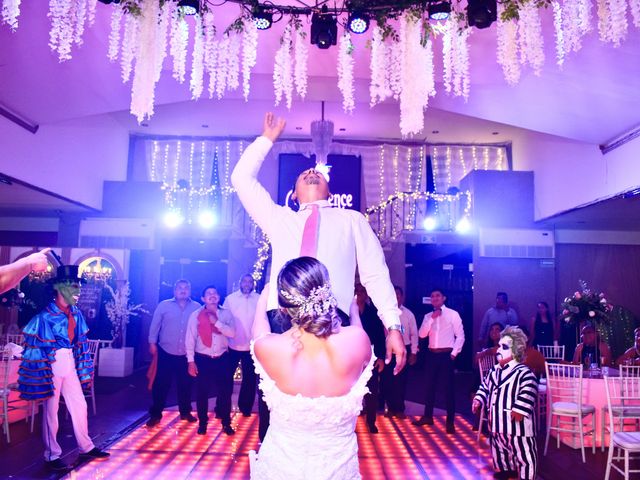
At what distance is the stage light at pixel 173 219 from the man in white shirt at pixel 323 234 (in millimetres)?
9479

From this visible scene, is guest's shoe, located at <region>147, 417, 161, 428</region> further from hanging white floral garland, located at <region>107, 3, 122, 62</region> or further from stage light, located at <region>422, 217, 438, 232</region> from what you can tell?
stage light, located at <region>422, 217, 438, 232</region>

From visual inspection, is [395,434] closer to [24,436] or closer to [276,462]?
[24,436]

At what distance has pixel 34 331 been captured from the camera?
447 centimetres

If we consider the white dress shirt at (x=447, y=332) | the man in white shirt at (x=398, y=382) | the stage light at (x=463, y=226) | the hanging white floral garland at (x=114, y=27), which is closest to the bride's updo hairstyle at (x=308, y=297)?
the hanging white floral garland at (x=114, y=27)

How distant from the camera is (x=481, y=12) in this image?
16.1ft

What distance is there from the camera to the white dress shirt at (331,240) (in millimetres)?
2191

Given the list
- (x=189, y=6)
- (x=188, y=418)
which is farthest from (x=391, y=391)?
(x=189, y=6)

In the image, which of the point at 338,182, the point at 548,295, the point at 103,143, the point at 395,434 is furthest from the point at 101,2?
the point at 548,295

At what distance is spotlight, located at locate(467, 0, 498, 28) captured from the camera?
16.1ft

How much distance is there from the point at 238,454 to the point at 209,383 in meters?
1.11

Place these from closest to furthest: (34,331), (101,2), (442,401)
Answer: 1. (34,331)
2. (101,2)
3. (442,401)

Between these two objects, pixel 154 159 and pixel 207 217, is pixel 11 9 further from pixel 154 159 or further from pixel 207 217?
pixel 154 159

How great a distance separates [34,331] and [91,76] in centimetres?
332

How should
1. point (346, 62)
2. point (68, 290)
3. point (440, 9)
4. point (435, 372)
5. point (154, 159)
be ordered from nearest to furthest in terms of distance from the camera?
point (68, 290) → point (440, 9) → point (346, 62) → point (435, 372) → point (154, 159)
